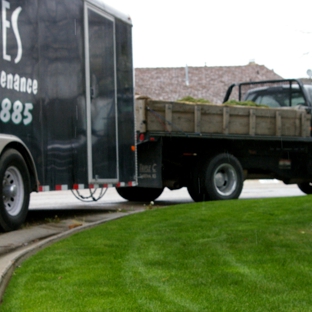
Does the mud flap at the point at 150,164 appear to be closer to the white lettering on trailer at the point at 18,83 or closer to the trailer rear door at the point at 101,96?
the trailer rear door at the point at 101,96

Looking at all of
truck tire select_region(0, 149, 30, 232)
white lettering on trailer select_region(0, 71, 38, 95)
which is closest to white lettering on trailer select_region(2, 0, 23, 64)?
white lettering on trailer select_region(0, 71, 38, 95)

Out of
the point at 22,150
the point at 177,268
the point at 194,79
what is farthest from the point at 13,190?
the point at 194,79

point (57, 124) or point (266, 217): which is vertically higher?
point (57, 124)

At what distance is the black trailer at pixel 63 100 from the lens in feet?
33.2

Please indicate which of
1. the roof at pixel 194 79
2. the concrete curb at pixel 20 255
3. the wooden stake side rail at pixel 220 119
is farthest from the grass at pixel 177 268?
the roof at pixel 194 79

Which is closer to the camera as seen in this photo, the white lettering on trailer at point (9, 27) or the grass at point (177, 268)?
the grass at point (177, 268)

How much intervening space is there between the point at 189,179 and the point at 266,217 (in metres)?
4.94

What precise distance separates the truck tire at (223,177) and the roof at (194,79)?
39.1 metres

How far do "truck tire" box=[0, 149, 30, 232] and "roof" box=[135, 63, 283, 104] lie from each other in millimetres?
44185

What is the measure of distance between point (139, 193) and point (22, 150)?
620 centimetres

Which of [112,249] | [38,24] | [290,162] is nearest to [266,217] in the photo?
[112,249]

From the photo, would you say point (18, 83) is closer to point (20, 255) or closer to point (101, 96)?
point (101, 96)

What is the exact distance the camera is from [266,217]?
33.7 feet

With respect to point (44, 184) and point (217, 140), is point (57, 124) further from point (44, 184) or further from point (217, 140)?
point (217, 140)
